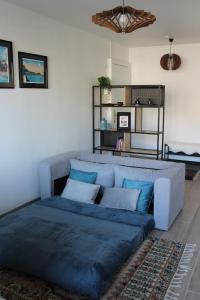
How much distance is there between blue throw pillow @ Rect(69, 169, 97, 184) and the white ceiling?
6.54ft

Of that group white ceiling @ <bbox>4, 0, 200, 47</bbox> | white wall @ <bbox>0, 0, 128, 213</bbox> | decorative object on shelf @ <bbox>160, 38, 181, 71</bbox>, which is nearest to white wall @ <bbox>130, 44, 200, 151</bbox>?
decorative object on shelf @ <bbox>160, 38, 181, 71</bbox>

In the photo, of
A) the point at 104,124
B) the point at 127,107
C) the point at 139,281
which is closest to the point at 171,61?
the point at 127,107

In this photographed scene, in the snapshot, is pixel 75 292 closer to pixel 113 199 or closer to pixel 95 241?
pixel 95 241

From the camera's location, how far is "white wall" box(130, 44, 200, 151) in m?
6.12

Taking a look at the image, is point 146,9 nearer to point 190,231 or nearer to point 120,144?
point 120,144

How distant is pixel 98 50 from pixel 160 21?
1.53m

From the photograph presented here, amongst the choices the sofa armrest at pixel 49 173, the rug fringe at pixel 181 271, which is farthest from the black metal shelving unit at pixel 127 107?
the rug fringe at pixel 181 271

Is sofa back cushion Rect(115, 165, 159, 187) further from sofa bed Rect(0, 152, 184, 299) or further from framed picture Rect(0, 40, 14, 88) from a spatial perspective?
framed picture Rect(0, 40, 14, 88)

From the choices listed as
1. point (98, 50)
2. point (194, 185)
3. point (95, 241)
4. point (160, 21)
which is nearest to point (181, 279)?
point (95, 241)

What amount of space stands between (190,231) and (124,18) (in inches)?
89.3

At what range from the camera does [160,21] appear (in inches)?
166

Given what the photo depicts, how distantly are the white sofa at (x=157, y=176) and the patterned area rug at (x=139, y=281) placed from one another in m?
0.51

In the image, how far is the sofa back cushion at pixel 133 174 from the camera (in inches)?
138

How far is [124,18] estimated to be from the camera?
241cm
